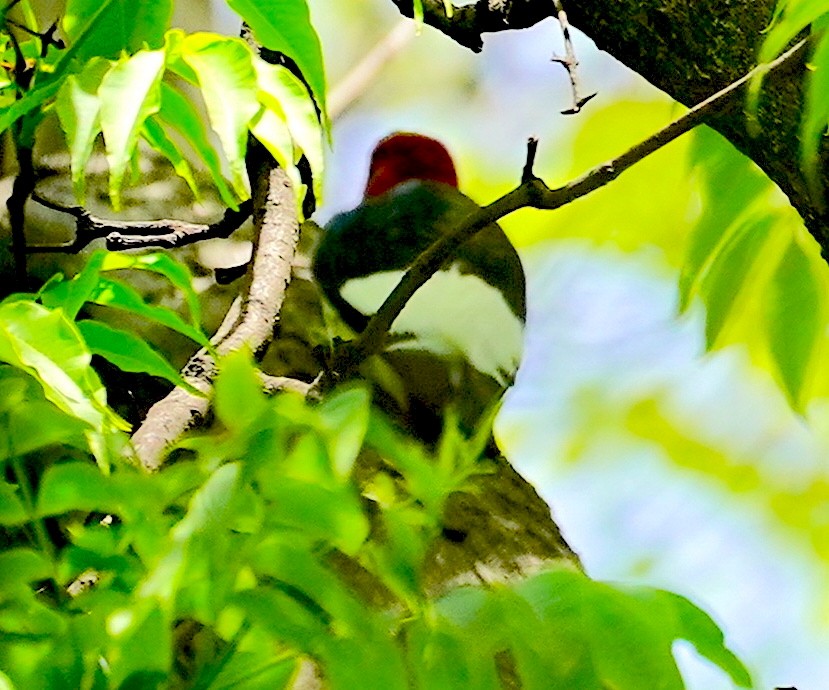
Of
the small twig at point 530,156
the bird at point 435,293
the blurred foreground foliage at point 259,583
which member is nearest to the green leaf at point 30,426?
the blurred foreground foliage at point 259,583

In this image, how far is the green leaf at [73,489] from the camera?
31 cm

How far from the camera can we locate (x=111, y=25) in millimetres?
391

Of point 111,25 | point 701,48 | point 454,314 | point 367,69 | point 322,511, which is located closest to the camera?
point 322,511

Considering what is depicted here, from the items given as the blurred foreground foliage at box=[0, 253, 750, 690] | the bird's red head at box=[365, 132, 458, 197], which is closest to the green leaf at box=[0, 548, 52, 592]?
the blurred foreground foliage at box=[0, 253, 750, 690]

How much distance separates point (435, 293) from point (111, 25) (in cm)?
48

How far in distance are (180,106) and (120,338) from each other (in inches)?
3.9

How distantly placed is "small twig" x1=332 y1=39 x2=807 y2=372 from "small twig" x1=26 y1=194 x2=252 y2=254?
18 centimetres

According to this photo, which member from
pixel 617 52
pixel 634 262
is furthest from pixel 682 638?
pixel 634 262

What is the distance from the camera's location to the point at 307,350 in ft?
2.59

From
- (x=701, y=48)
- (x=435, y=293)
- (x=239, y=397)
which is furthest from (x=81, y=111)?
(x=435, y=293)

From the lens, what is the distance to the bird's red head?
3.06ft

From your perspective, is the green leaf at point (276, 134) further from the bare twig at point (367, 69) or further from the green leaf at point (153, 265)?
the bare twig at point (367, 69)

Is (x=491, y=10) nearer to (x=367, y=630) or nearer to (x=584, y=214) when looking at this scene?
(x=367, y=630)

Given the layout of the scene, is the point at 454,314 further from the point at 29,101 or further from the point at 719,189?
the point at 29,101
